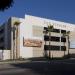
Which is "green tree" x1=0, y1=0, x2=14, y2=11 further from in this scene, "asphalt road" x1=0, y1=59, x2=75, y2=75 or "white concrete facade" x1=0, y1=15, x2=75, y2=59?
"white concrete facade" x1=0, y1=15, x2=75, y2=59

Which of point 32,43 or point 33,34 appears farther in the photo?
point 33,34

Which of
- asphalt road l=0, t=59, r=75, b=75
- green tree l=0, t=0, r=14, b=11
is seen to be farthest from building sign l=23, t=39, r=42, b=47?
green tree l=0, t=0, r=14, b=11

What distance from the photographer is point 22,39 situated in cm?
7700

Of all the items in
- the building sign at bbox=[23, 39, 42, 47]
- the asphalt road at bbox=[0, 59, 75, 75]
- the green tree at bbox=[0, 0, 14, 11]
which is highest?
the green tree at bbox=[0, 0, 14, 11]

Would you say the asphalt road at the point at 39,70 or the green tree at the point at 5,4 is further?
the asphalt road at the point at 39,70

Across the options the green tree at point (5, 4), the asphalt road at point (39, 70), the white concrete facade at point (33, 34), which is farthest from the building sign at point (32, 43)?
the green tree at point (5, 4)

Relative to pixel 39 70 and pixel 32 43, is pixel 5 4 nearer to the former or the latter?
pixel 39 70

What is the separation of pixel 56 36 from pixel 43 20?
7140 mm

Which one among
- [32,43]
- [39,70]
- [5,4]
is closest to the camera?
[5,4]

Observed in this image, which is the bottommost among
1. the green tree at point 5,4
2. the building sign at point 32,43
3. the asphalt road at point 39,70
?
the asphalt road at point 39,70

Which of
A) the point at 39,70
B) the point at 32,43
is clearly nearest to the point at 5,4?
the point at 39,70

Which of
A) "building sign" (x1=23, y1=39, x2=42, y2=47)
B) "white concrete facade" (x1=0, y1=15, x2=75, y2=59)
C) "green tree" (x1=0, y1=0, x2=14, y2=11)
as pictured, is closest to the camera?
"green tree" (x1=0, y1=0, x2=14, y2=11)

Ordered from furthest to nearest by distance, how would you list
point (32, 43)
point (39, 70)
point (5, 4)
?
point (32, 43)
point (39, 70)
point (5, 4)

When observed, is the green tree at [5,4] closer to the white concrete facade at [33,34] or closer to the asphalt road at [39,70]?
the asphalt road at [39,70]
